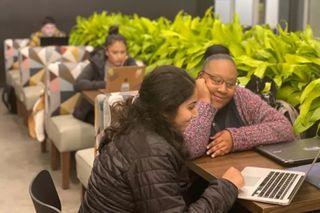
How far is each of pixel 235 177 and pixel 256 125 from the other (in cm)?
50

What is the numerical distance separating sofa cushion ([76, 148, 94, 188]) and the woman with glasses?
1018mm

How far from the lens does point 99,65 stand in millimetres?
4098

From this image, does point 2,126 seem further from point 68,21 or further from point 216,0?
point 216,0

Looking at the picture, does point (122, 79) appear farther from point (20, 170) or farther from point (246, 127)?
point (20, 170)

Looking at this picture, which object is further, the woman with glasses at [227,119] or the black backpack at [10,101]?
the black backpack at [10,101]

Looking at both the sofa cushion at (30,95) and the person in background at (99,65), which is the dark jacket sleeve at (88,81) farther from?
the sofa cushion at (30,95)

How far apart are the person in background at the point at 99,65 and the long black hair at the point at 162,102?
7.20 ft

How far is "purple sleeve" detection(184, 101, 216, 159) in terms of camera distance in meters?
2.07

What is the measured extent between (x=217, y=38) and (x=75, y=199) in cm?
150

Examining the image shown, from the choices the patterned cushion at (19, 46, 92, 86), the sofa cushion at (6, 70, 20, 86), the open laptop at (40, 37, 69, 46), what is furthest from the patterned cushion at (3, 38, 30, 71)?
the patterned cushion at (19, 46, 92, 86)

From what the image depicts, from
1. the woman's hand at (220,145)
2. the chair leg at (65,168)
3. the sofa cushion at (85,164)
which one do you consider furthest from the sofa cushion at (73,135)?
the woman's hand at (220,145)

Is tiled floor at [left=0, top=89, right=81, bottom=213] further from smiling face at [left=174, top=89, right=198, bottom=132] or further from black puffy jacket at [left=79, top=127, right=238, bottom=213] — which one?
smiling face at [left=174, top=89, right=198, bottom=132]

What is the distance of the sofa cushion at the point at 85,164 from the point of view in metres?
3.04

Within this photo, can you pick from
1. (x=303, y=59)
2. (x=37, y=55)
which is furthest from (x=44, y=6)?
(x=303, y=59)
